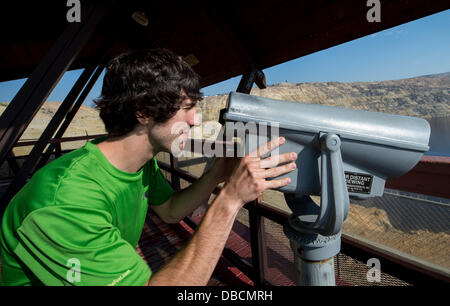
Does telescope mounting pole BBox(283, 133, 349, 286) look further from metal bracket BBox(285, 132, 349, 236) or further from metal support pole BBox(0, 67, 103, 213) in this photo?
metal support pole BBox(0, 67, 103, 213)

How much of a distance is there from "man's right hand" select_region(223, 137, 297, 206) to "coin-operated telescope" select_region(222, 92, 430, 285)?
3 centimetres

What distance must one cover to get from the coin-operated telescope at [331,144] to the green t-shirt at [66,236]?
0.61 meters

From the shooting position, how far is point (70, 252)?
29.6 inches

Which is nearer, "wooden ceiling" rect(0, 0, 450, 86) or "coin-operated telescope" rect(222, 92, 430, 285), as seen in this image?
"coin-operated telescope" rect(222, 92, 430, 285)

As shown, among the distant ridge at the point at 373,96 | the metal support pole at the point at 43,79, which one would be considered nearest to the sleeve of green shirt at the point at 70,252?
the metal support pole at the point at 43,79

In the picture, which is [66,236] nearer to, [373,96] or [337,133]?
[337,133]

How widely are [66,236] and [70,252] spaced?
0.18 feet

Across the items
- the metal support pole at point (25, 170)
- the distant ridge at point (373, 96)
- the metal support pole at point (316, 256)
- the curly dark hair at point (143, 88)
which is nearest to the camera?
the metal support pole at point (316, 256)

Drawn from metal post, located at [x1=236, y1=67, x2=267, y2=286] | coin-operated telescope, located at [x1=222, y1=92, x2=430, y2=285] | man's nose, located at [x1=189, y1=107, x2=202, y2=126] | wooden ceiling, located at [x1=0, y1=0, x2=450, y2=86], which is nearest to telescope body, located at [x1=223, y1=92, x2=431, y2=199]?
coin-operated telescope, located at [x1=222, y1=92, x2=430, y2=285]

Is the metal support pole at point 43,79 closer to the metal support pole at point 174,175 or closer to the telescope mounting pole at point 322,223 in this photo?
the telescope mounting pole at point 322,223

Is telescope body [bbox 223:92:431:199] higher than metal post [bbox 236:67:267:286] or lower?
higher

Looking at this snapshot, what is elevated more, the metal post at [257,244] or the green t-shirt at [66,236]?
the green t-shirt at [66,236]

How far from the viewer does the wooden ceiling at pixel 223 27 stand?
55.0 inches

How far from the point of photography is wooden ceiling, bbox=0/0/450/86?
4.58ft
